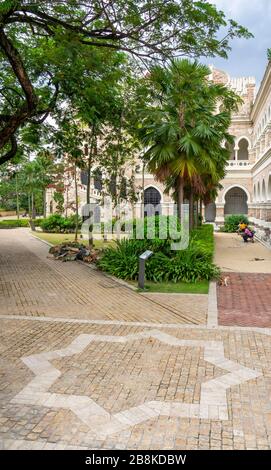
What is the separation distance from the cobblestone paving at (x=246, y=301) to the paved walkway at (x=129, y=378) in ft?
1.42

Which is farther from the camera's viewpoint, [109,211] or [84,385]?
[109,211]

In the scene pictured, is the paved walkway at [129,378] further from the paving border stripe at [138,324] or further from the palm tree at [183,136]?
the palm tree at [183,136]

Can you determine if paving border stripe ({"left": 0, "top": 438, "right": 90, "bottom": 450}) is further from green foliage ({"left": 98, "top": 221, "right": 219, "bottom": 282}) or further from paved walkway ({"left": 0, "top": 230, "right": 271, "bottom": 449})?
green foliage ({"left": 98, "top": 221, "right": 219, "bottom": 282})

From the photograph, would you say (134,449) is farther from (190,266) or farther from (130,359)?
(190,266)

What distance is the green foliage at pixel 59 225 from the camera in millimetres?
32688

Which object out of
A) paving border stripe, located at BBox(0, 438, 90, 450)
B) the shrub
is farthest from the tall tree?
the shrub

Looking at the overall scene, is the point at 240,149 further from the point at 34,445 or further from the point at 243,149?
the point at 34,445

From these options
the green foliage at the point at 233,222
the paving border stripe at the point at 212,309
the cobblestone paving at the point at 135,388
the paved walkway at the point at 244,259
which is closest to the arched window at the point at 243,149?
the green foliage at the point at 233,222

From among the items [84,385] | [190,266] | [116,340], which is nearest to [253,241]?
[190,266]

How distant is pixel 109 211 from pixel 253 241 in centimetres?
1554

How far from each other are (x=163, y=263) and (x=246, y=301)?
3161 mm

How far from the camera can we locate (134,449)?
3568 mm

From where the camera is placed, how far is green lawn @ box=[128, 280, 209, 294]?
404 inches
